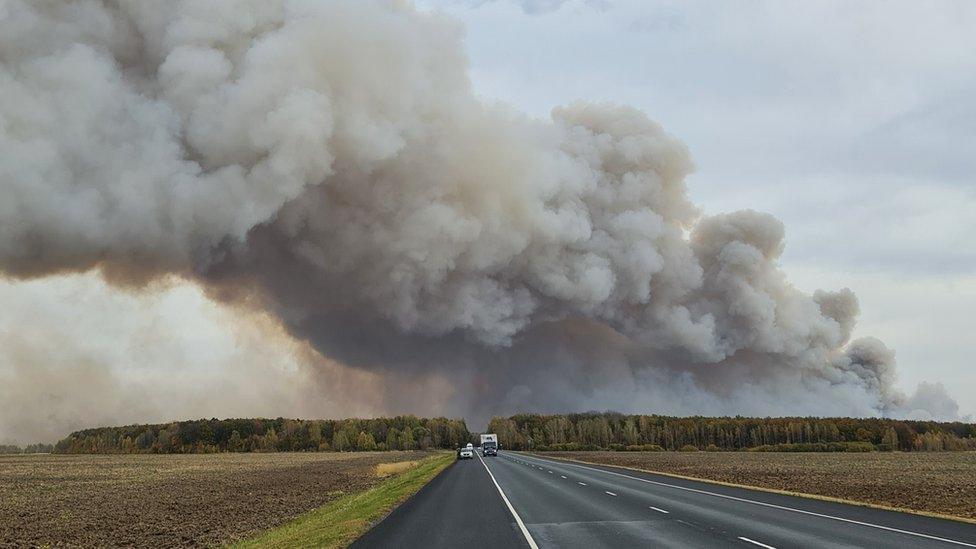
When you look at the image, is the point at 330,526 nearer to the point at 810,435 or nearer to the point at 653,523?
the point at 653,523

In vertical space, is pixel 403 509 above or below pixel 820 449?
above

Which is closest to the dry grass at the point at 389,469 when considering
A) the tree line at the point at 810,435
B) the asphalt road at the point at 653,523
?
the asphalt road at the point at 653,523

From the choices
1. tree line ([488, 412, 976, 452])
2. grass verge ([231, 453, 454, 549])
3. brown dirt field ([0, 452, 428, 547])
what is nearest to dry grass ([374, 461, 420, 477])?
brown dirt field ([0, 452, 428, 547])

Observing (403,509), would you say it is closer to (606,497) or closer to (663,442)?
(606,497)

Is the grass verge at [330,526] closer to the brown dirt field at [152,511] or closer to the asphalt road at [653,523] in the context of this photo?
the asphalt road at [653,523]

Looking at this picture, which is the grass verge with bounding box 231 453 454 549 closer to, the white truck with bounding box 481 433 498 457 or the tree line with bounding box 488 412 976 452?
the white truck with bounding box 481 433 498 457

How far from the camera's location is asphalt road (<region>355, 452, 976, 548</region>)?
47.3 feet

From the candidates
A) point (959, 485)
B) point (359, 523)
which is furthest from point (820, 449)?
point (359, 523)

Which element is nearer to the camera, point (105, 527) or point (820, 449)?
point (105, 527)

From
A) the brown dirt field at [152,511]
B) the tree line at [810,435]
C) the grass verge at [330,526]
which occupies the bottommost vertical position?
the tree line at [810,435]

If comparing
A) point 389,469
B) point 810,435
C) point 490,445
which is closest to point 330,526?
point 389,469

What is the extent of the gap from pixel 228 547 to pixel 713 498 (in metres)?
17.3

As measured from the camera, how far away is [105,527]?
76.6 feet

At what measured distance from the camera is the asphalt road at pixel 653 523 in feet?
47.3
